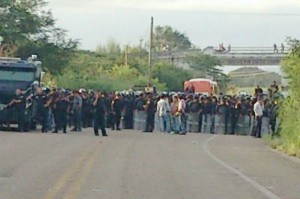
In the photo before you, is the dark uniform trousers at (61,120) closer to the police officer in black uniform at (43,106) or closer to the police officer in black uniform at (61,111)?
the police officer in black uniform at (61,111)

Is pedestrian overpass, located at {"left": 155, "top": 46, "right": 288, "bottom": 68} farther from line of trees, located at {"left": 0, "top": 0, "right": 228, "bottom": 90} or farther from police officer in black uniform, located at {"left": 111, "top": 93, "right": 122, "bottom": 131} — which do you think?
police officer in black uniform, located at {"left": 111, "top": 93, "right": 122, "bottom": 131}

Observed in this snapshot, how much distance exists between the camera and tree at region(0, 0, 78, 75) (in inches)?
2564

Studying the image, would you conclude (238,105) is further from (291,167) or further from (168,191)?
(168,191)

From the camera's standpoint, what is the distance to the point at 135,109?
1799 inches

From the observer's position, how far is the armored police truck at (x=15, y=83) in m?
39.4

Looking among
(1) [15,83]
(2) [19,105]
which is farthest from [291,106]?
(1) [15,83]

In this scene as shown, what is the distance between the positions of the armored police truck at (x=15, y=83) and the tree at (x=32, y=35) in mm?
23566

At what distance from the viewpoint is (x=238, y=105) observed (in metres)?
44.3

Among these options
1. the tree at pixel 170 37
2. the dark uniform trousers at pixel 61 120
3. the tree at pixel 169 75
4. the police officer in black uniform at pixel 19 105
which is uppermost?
the tree at pixel 170 37

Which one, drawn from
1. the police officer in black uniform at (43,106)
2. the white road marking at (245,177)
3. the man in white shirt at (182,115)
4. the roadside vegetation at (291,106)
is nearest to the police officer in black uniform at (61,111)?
the police officer in black uniform at (43,106)

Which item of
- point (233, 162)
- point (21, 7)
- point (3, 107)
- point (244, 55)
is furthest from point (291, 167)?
point (244, 55)

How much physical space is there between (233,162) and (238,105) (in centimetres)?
1887

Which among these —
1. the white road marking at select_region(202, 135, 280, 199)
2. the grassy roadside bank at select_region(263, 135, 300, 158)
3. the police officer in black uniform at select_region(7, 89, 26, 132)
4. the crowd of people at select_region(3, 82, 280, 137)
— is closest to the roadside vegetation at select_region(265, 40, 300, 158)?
the grassy roadside bank at select_region(263, 135, 300, 158)

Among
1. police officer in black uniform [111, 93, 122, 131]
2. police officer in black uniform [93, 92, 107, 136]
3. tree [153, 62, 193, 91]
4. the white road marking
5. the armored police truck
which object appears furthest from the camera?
tree [153, 62, 193, 91]
